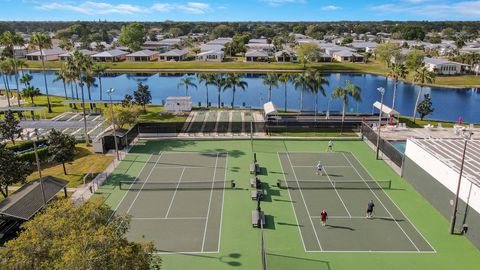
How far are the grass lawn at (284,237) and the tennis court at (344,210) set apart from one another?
2.02ft

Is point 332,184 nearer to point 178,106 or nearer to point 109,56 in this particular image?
point 178,106

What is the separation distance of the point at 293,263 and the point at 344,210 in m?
7.81

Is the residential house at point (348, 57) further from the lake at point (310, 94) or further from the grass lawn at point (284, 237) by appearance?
the grass lawn at point (284, 237)

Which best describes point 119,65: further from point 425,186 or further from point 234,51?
point 425,186

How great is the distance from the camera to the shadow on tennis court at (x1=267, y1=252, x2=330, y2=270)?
2131 centimetres

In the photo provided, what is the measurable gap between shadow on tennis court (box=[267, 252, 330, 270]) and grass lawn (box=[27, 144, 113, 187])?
1927cm

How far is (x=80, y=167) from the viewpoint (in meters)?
36.6

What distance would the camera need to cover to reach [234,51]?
14188cm

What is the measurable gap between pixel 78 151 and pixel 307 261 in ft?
95.3

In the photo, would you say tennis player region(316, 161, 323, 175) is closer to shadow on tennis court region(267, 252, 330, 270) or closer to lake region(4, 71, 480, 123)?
shadow on tennis court region(267, 252, 330, 270)

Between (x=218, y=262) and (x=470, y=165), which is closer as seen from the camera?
(x=218, y=262)

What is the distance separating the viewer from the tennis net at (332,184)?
3162 cm

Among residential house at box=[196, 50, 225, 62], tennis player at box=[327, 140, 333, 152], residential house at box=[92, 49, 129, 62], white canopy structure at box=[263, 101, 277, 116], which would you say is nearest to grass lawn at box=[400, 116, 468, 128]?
tennis player at box=[327, 140, 333, 152]

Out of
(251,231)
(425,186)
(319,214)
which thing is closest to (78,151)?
(251,231)
